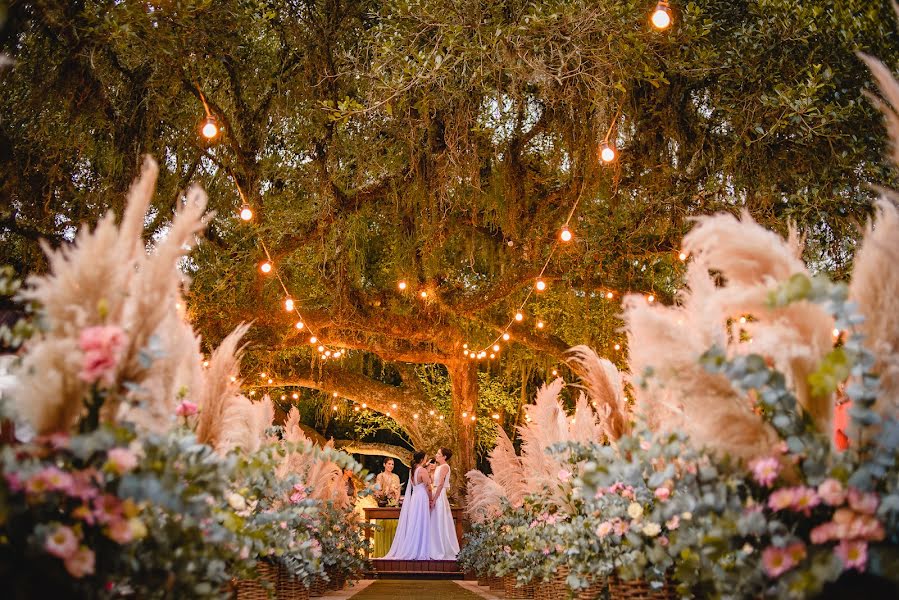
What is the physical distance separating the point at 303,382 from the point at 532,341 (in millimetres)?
3419

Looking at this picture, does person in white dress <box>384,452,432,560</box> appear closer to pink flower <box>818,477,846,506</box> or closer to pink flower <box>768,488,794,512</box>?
pink flower <box>768,488,794,512</box>

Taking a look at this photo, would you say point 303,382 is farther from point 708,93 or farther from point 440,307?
point 708,93

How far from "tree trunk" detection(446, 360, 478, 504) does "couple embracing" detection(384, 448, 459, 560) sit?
100 centimetres

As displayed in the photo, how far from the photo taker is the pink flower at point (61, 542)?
168cm

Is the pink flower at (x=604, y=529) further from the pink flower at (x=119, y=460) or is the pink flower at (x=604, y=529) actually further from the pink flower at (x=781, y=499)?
the pink flower at (x=119, y=460)

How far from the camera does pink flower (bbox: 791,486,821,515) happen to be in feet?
6.48

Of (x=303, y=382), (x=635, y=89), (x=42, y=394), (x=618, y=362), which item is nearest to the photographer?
(x=42, y=394)

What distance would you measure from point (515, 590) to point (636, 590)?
3801mm

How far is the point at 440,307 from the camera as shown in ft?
32.9

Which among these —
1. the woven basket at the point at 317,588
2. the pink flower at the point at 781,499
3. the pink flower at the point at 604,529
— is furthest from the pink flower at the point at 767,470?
the woven basket at the point at 317,588

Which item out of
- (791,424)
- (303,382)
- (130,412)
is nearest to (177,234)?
(130,412)

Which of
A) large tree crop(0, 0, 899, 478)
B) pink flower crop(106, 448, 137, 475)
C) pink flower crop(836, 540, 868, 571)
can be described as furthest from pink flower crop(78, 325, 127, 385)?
large tree crop(0, 0, 899, 478)

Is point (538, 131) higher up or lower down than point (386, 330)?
higher up

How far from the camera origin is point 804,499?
6.50 feet
